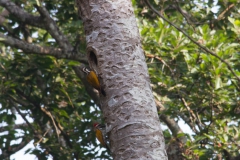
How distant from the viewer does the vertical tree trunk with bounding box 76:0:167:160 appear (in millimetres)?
2375

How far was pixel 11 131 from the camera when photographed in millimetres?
7633

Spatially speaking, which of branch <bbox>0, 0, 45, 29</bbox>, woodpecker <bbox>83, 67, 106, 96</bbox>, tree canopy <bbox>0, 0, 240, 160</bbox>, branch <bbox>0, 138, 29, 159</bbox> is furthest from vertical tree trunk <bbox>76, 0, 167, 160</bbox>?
branch <bbox>0, 138, 29, 159</bbox>

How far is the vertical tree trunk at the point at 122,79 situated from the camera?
7.79ft

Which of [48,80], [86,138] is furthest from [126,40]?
[86,138]

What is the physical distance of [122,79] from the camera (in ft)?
8.34

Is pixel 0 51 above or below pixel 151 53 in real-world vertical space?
above

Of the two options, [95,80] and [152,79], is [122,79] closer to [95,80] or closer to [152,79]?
[95,80]

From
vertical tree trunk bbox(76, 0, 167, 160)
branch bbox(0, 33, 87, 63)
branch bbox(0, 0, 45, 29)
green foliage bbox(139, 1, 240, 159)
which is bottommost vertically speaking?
vertical tree trunk bbox(76, 0, 167, 160)

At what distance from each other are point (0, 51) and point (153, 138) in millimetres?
6538

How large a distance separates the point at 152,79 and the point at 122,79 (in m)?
3.84

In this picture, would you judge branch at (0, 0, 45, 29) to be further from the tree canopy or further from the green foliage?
the green foliage

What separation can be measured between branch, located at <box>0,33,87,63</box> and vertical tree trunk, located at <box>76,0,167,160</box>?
3.46 m

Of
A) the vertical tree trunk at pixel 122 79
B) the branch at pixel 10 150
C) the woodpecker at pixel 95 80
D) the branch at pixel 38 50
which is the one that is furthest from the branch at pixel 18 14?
the woodpecker at pixel 95 80

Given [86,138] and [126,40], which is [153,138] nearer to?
Answer: [126,40]
